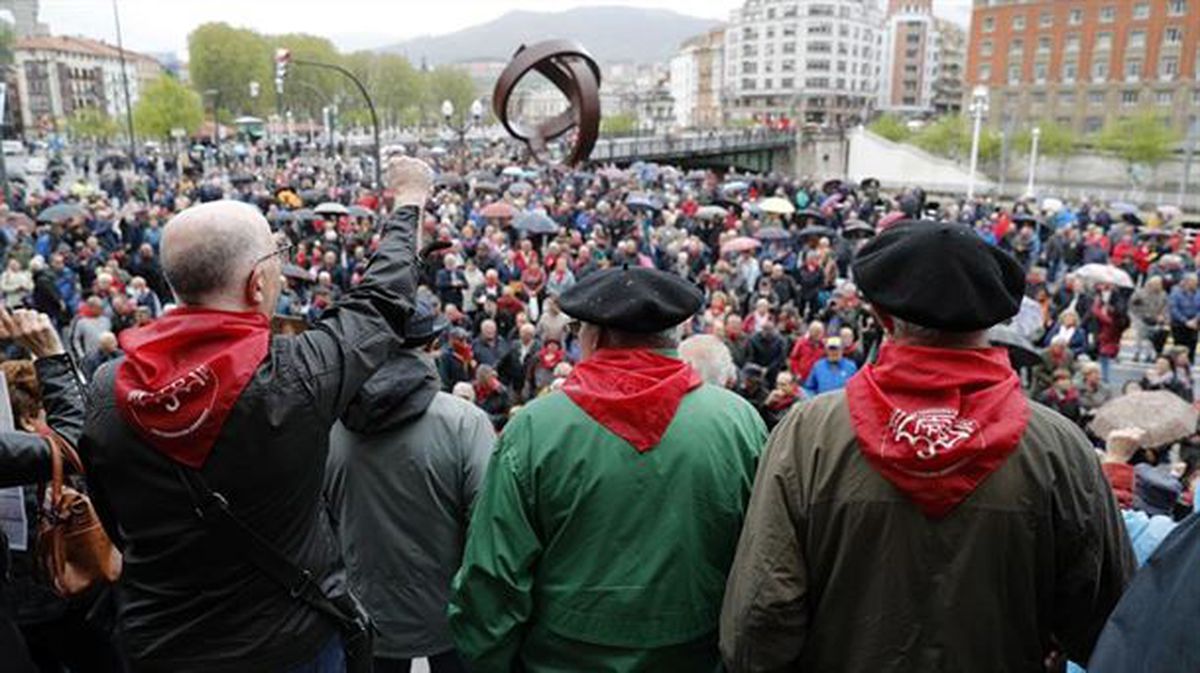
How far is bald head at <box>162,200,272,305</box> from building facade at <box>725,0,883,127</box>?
124447 mm

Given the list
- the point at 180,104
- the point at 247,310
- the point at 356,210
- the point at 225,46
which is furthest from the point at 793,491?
the point at 225,46

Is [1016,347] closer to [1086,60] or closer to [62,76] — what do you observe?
[1086,60]

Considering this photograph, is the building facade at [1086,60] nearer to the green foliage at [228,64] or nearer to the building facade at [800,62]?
the building facade at [800,62]

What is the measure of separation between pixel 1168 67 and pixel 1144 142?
16.1m

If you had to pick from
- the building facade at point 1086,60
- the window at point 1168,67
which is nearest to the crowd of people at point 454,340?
the window at point 1168,67

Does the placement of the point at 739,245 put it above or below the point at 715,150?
below

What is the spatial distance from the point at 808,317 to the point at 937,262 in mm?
12422

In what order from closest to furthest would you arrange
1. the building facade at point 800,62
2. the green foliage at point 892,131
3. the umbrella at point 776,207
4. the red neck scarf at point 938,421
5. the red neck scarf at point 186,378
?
the red neck scarf at point 938,421 < the red neck scarf at point 186,378 < the umbrella at point 776,207 < the green foliage at point 892,131 < the building facade at point 800,62

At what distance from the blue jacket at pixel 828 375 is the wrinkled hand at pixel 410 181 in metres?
7.05

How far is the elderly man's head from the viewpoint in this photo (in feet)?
6.60

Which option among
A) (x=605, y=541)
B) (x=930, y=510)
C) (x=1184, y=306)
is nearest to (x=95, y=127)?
(x=1184, y=306)

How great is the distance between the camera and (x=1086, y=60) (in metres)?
72.6

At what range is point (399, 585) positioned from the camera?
2.96 meters

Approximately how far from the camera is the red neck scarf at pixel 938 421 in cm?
179
